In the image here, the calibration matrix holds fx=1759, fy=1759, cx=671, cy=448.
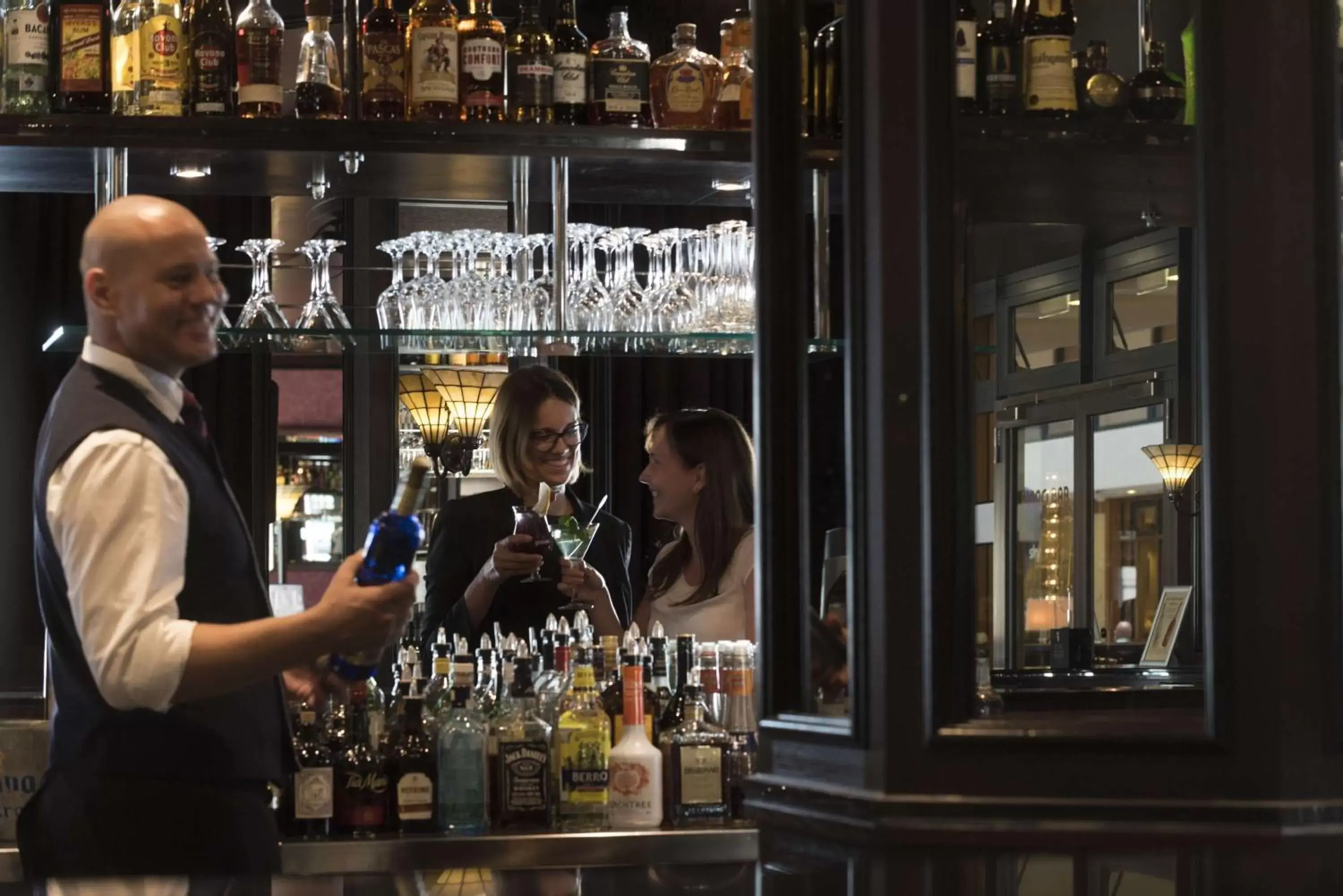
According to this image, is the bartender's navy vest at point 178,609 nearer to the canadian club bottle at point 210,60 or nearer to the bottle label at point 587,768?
the bottle label at point 587,768

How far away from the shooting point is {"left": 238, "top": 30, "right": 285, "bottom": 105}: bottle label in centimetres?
260

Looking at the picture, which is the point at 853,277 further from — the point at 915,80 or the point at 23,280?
the point at 23,280

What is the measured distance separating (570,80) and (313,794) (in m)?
1.13

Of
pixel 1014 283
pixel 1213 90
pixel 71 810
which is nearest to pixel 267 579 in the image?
pixel 71 810

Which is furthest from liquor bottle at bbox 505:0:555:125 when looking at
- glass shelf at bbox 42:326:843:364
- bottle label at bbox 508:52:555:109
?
glass shelf at bbox 42:326:843:364

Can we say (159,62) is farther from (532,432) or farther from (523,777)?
(523,777)

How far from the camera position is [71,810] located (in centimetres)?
196

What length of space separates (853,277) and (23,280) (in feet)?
17.4

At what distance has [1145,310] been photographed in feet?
5.19

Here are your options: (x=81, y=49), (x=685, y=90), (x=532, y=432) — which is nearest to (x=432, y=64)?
(x=685, y=90)

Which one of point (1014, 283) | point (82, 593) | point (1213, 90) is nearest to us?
point (1213, 90)

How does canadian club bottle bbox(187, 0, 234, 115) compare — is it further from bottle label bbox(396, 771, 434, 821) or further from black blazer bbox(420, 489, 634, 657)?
bottle label bbox(396, 771, 434, 821)

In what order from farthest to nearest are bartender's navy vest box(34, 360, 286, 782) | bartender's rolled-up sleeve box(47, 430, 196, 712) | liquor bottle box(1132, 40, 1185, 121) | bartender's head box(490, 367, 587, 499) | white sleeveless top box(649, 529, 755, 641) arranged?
bartender's head box(490, 367, 587, 499), white sleeveless top box(649, 529, 755, 641), bartender's navy vest box(34, 360, 286, 782), bartender's rolled-up sleeve box(47, 430, 196, 712), liquor bottle box(1132, 40, 1185, 121)

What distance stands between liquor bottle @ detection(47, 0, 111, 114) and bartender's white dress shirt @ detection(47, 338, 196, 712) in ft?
2.93
